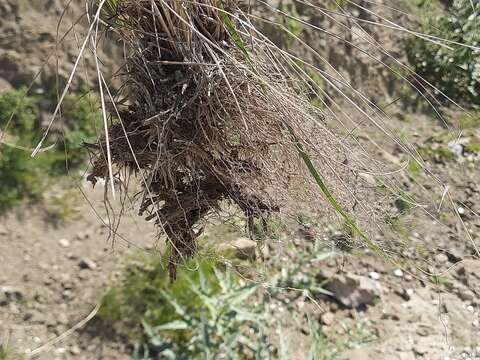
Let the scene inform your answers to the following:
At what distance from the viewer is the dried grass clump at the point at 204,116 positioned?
31.1 inches

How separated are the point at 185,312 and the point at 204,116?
1060mm

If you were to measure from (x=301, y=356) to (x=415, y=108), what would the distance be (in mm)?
1422

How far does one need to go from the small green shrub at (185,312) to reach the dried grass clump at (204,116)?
719 mm

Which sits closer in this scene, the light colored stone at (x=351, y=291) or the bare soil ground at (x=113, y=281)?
the bare soil ground at (x=113, y=281)

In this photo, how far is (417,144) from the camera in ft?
8.72

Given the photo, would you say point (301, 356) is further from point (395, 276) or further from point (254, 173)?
point (254, 173)

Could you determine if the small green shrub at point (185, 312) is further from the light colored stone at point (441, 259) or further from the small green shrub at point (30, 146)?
the light colored stone at point (441, 259)

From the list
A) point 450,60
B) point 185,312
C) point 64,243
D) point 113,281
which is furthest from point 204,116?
point 450,60

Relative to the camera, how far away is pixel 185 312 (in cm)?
177

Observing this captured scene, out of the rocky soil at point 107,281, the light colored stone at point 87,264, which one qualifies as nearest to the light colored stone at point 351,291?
the rocky soil at point 107,281

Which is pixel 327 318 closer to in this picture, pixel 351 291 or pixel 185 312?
pixel 351 291

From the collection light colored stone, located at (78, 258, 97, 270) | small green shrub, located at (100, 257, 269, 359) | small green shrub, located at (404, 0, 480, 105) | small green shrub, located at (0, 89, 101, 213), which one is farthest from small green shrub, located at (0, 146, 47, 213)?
small green shrub, located at (404, 0, 480, 105)

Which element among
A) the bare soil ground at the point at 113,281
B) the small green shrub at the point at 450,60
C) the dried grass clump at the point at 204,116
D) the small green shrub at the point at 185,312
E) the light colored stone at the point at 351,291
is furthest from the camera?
the small green shrub at the point at 450,60

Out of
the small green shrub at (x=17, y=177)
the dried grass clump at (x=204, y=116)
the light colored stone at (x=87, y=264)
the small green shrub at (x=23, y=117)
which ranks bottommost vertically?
the light colored stone at (x=87, y=264)
